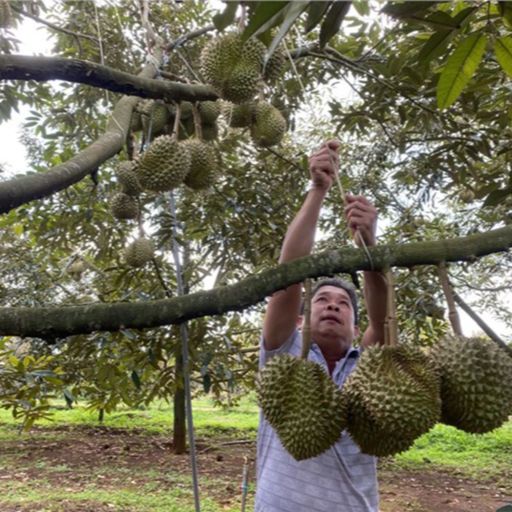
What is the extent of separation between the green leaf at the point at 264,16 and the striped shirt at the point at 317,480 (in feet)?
3.53

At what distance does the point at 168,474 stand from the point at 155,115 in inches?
153

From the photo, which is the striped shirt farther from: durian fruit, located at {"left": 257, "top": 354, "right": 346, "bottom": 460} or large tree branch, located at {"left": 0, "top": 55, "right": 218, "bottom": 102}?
large tree branch, located at {"left": 0, "top": 55, "right": 218, "bottom": 102}

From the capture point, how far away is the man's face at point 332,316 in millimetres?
1639

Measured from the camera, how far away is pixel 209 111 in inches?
75.5

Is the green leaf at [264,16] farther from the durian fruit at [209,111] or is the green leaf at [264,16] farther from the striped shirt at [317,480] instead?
the durian fruit at [209,111]

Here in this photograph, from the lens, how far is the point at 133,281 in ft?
9.83

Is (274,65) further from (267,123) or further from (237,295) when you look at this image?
(237,295)

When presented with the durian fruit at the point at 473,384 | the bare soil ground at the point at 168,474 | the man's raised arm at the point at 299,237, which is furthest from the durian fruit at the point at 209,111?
the bare soil ground at the point at 168,474

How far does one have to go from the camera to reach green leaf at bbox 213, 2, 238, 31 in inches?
27.5

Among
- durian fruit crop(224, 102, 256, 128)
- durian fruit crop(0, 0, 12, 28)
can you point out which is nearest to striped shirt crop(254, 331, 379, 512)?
durian fruit crop(224, 102, 256, 128)

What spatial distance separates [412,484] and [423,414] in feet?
15.6

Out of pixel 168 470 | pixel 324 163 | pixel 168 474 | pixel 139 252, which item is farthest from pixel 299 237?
pixel 168 470

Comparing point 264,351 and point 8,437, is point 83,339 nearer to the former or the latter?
point 264,351

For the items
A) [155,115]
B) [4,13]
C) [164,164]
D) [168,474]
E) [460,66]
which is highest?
[4,13]
